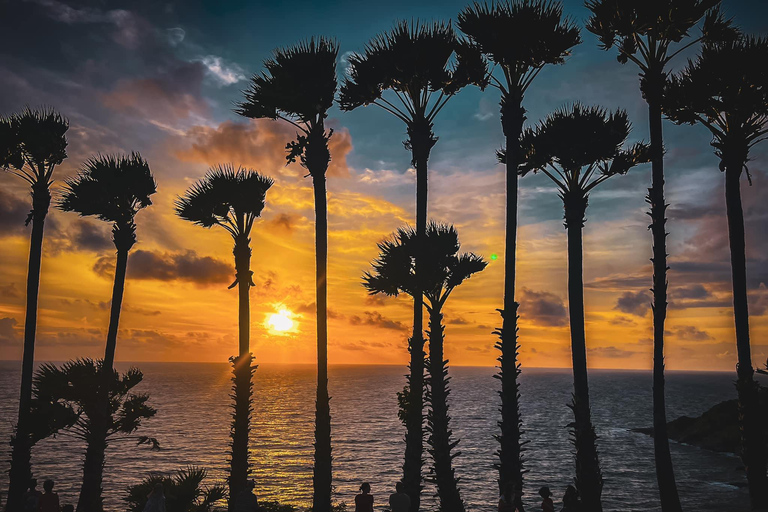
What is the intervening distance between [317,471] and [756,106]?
19.8 m

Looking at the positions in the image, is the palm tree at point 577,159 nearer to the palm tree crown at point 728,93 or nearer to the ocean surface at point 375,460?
the palm tree crown at point 728,93

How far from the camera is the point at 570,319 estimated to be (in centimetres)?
2009

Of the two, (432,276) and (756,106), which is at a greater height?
(756,106)

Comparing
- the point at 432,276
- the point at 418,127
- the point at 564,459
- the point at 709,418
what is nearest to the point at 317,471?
→ the point at 432,276

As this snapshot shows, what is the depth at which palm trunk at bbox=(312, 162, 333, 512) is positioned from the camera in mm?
19594

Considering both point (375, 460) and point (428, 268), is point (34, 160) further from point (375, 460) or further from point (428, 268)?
point (375, 460)

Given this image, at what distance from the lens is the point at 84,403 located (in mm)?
23000

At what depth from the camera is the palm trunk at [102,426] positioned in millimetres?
22438

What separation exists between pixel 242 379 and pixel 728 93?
847 inches

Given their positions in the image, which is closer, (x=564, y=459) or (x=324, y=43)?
(x=324, y=43)

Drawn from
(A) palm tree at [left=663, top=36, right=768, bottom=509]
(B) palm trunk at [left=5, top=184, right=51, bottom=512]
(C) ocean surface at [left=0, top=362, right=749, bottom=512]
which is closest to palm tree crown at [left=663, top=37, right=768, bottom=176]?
(A) palm tree at [left=663, top=36, right=768, bottom=509]

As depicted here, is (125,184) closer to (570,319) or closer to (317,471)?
(317,471)

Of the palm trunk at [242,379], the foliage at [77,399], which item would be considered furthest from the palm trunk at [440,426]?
the foliage at [77,399]

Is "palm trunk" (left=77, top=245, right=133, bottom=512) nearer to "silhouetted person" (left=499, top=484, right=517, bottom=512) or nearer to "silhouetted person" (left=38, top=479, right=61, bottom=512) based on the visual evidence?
"silhouetted person" (left=38, top=479, right=61, bottom=512)
